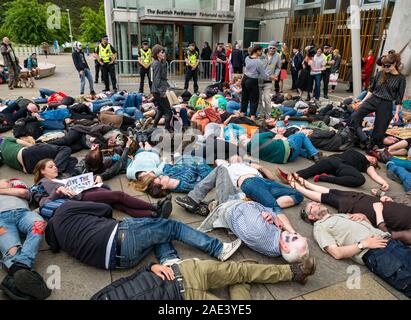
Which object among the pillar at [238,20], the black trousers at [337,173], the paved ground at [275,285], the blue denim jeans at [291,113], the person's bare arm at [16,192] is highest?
the pillar at [238,20]

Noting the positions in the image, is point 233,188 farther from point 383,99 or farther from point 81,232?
point 383,99

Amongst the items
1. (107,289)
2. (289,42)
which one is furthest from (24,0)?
(107,289)

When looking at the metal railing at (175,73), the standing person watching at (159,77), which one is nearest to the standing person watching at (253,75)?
the standing person watching at (159,77)

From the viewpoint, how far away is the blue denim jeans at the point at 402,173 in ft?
14.6

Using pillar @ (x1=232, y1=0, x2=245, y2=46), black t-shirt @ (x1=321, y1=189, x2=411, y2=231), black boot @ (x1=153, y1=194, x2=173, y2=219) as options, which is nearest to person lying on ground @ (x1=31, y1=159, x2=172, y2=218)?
black boot @ (x1=153, y1=194, x2=173, y2=219)

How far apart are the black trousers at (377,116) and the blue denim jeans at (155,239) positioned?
178 inches

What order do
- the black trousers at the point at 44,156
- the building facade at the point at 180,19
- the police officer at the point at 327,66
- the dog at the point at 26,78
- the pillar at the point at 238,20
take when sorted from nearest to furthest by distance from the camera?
1. the black trousers at the point at 44,156
2. the police officer at the point at 327,66
3. the dog at the point at 26,78
4. the building facade at the point at 180,19
5. the pillar at the point at 238,20

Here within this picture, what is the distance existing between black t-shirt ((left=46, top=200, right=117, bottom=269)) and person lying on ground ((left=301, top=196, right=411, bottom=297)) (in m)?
2.17

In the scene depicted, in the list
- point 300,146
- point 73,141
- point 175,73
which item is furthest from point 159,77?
point 175,73

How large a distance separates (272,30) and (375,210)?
18.6 metres

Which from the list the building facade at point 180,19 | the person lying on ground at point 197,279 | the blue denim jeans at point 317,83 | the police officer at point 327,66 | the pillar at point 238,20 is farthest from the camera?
the pillar at point 238,20

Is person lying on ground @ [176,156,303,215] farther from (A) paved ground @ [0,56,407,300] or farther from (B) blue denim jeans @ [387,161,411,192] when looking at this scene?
(B) blue denim jeans @ [387,161,411,192]

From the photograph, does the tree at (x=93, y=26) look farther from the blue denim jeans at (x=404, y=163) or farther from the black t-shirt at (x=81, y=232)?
the black t-shirt at (x=81, y=232)

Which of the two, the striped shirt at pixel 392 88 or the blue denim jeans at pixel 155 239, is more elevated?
the striped shirt at pixel 392 88
